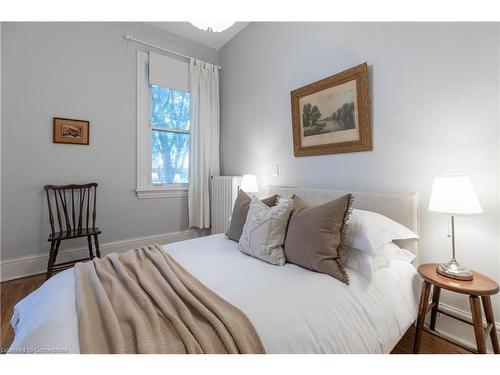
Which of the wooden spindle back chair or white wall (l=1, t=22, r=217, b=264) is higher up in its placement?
white wall (l=1, t=22, r=217, b=264)

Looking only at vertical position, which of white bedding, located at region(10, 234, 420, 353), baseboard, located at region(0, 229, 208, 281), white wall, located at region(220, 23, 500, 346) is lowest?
baseboard, located at region(0, 229, 208, 281)

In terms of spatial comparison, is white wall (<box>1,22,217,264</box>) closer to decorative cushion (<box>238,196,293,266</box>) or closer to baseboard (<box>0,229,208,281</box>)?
baseboard (<box>0,229,208,281</box>)

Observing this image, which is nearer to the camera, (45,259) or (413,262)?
(413,262)

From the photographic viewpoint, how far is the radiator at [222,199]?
2.96m

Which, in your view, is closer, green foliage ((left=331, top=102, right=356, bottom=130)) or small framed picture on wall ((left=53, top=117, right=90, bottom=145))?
green foliage ((left=331, top=102, right=356, bottom=130))

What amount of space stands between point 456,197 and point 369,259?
532 millimetres

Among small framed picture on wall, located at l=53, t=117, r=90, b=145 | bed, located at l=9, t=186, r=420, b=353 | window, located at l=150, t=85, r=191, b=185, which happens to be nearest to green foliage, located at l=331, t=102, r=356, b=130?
bed, located at l=9, t=186, r=420, b=353

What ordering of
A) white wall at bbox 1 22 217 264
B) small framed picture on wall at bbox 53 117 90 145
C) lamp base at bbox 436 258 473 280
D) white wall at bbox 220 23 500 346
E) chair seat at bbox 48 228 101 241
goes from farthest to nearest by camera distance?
small framed picture on wall at bbox 53 117 90 145
white wall at bbox 1 22 217 264
chair seat at bbox 48 228 101 241
white wall at bbox 220 23 500 346
lamp base at bbox 436 258 473 280

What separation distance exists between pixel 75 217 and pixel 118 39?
86.9 inches

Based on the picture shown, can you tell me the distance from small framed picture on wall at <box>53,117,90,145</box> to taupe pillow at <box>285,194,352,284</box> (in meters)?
2.62

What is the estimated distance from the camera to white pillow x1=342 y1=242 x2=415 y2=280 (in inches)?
48.9

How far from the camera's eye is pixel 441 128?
1455mm
